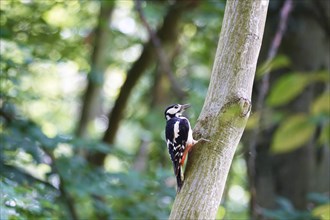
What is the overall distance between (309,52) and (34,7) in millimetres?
3038

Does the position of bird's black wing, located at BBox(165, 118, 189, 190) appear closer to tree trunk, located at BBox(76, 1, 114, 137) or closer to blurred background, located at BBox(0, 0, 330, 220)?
blurred background, located at BBox(0, 0, 330, 220)

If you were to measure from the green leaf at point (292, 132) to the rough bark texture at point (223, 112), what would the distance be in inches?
61.0

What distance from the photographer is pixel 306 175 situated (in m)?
6.12

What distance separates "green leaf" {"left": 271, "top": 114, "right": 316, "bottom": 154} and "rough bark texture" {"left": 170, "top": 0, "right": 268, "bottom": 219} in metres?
1.55

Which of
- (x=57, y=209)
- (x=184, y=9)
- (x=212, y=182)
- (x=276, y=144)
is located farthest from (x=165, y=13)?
(x=276, y=144)

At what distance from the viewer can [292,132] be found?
3.76 ft

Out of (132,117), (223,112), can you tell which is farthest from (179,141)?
(132,117)

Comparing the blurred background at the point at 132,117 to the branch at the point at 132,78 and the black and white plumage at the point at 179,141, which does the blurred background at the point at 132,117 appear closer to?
the branch at the point at 132,78

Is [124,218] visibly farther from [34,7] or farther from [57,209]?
[34,7]

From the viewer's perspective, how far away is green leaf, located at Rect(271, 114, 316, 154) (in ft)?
3.70

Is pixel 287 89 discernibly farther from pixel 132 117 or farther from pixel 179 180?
pixel 132 117

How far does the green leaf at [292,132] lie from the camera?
3.70ft

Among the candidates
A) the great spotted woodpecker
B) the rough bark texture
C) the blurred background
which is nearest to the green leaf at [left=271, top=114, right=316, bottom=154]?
the blurred background

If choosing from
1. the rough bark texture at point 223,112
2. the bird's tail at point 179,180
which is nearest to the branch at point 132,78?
the bird's tail at point 179,180
